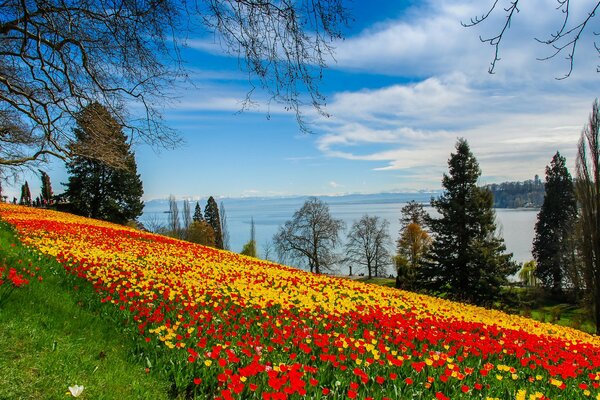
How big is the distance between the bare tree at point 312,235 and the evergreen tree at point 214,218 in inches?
751

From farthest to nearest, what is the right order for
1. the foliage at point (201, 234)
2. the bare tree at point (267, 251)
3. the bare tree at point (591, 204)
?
the bare tree at point (267, 251), the foliage at point (201, 234), the bare tree at point (591, 204)

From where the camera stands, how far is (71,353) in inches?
156

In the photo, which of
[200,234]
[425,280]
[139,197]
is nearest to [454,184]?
[425,280]

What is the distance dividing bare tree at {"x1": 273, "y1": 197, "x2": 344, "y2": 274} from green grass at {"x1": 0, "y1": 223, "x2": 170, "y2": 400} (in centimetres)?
4279

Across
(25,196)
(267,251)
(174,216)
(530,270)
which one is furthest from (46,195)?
(530,270)

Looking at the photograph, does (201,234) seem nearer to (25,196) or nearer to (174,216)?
(174,216)

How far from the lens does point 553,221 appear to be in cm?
4362

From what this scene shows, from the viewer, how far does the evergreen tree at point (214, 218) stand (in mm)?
65650

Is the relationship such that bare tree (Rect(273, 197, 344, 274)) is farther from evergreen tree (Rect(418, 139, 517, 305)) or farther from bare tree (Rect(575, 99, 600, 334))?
bare tree (Rect(575, 99, 600, 334))

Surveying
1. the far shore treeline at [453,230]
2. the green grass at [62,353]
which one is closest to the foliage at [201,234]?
the far shore treeline at [453,230]

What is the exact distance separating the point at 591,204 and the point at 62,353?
23275 millimetres

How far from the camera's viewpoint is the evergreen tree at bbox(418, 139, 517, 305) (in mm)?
25703

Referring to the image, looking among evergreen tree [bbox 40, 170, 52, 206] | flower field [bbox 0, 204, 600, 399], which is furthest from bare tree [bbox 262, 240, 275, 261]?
flower field [bbox 0, 204, 600, 399]

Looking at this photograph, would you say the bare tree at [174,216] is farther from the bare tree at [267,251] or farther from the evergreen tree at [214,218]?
the bare tree at [267,251]
